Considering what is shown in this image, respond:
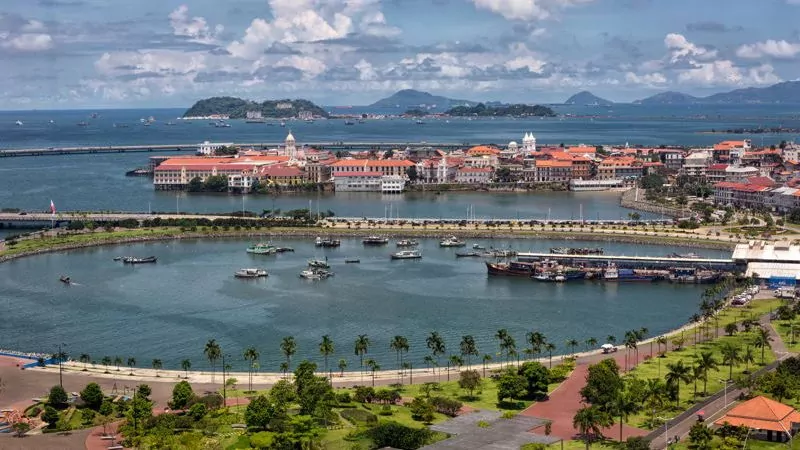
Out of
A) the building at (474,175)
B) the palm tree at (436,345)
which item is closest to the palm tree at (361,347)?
the palm tree at (436,345)

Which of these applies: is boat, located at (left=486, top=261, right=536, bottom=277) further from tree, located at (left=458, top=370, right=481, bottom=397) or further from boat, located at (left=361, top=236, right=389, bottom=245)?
tree, located at (left=458, top=370, right=481, bottom=397)

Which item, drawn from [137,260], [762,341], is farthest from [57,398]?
[137,260]

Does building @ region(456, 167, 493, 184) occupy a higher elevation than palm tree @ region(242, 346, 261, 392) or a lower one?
higher

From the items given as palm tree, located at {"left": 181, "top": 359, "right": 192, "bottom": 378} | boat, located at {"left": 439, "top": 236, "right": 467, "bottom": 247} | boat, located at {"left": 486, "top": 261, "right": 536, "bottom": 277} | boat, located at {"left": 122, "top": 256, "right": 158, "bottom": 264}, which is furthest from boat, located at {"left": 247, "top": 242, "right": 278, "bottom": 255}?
palm tree, located at {"left": 181, "top": 359, "right": 192, "bottom": 378}

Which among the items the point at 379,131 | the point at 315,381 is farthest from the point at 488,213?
the point at 379,131

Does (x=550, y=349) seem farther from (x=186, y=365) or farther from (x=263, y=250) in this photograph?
(x=263, y=250)

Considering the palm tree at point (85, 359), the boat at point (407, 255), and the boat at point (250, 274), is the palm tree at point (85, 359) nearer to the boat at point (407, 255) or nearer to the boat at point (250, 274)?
the boat at point (250, 274)

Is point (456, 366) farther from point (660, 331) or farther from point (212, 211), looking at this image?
point (212, 211)
